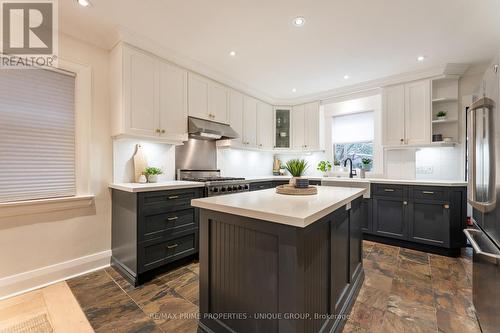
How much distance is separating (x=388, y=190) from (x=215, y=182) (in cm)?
261

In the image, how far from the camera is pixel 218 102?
11.9 feet

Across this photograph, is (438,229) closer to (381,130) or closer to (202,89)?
(381,130)

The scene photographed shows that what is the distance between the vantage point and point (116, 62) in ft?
8.43

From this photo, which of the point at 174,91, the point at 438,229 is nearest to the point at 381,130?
the point at 438,229

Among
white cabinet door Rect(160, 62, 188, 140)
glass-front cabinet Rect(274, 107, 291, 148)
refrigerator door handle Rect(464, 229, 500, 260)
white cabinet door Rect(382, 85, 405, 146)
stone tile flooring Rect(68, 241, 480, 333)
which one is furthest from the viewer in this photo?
glass-front cabinet Rect(274, 107, 291, 148)

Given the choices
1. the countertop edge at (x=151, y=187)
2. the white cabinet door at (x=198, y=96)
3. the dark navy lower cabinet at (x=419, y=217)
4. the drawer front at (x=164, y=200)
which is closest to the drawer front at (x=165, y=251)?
the drawer front at (x=164, y=200)

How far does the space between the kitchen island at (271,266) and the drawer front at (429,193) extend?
2140 millimetres

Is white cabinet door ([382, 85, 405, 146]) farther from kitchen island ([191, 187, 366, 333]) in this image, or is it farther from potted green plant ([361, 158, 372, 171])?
kitchen island ([191, 187, 366, 333])

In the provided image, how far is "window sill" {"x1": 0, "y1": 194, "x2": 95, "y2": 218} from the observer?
205 cm

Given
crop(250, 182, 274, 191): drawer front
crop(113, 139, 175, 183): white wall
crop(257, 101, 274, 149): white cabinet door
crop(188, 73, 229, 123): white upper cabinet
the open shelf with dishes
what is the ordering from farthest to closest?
1. crop(257, 101, 274, 149): white cabinet door
2. crop(250, 182, 274, 191): drawer front
3. the open shelf with dishes
4. crop(188, 73, 229, 123): white upper cabinet
5. crop(113, 139, 175, 183): white wall

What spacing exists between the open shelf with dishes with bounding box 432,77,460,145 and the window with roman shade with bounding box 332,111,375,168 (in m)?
0.91

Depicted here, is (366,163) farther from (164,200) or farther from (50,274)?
(50,274)

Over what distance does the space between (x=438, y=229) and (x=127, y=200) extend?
3968 mm

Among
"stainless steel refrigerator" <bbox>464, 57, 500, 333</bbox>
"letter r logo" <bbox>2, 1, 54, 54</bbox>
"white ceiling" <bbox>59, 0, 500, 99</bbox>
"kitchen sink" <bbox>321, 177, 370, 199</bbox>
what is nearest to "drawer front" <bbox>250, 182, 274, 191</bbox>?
"kitchen sink" <bbox>321, 177, 370, 199</bbox>
